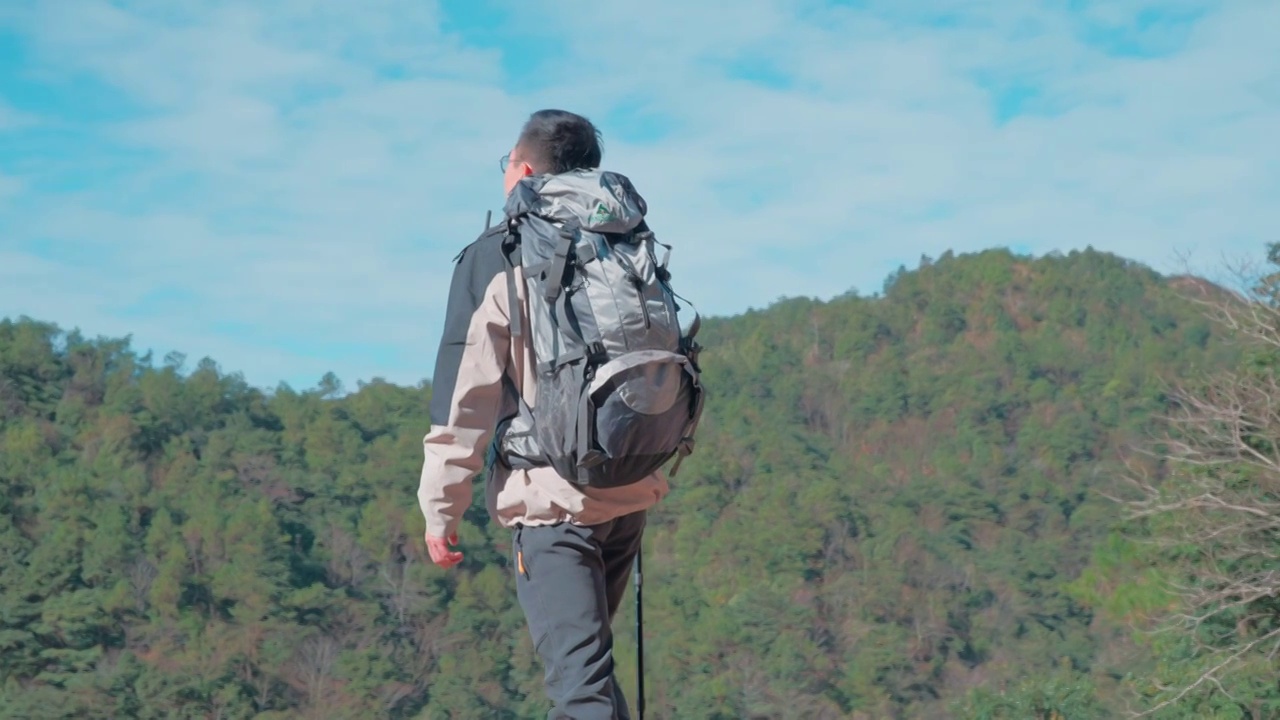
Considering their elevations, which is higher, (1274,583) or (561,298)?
(561,298)

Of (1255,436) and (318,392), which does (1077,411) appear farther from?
(1255,436)

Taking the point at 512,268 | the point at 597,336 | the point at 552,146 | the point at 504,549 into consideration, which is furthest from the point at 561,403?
the point at 504,549

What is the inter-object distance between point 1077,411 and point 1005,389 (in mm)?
4387

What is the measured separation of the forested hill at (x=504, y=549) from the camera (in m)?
29.8

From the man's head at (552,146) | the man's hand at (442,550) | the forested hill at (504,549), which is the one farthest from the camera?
the forested hill at (504,549)

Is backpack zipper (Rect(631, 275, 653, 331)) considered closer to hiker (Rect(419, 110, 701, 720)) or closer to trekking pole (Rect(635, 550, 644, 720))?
hiker (Rect(419, 110, 701, 720))

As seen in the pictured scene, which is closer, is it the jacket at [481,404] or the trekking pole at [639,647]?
the jacket at [481,404]

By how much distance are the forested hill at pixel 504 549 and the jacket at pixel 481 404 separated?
19.7 metres

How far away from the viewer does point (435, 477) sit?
2133 millimetres

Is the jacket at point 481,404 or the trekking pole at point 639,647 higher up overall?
the jacket at point 481,404

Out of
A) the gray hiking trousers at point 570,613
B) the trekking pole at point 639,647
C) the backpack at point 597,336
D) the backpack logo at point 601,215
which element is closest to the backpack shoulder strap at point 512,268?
the backpack at point 597,336

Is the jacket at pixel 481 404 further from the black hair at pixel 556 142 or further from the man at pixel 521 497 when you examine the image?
the black hair at pixel 556 142

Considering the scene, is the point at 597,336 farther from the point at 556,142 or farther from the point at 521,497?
the point at 556,142

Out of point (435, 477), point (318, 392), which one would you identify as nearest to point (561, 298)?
point (435, 477)
